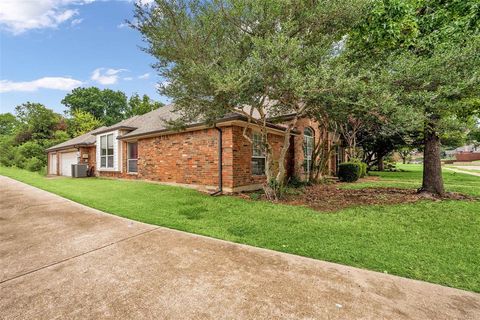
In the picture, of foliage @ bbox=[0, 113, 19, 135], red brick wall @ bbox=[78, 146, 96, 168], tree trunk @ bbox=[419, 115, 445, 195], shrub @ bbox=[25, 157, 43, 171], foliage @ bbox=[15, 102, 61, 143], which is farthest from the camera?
foliage @ bbox=[0, 113, 19, 135]

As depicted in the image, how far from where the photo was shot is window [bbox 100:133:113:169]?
15.2 m

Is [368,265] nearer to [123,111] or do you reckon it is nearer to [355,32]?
[355,32]

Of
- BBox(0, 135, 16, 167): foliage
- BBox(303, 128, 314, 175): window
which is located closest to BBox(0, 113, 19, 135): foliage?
BBox(0, 135, 16, 167): foliage

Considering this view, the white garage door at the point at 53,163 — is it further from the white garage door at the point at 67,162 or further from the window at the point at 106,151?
the window at the point at 106,151

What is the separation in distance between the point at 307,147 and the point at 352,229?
9.44 m

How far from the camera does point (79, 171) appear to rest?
16.4 metres

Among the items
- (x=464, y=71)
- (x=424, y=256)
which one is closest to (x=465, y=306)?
(x=424, y=256)

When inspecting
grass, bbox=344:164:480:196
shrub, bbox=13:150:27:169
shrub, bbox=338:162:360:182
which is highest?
shrub, bbox=13:150:27:169

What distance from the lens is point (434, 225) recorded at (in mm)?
4945

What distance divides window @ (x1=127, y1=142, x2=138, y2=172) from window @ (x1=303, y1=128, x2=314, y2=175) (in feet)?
33.6

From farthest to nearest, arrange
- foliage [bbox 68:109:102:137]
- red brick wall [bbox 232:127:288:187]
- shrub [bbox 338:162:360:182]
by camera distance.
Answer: foliage [bbox 68:109:102:137] < shrub [bbox 338:162:360:182] < red brick wall [bbox 232:127:288:187]

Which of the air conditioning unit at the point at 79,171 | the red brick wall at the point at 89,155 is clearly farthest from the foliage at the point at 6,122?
the air conditioning unit at the point at 79,171

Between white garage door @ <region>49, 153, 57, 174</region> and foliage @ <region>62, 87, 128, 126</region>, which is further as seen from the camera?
foliage @ <region>62, 87, 128, 126</region>

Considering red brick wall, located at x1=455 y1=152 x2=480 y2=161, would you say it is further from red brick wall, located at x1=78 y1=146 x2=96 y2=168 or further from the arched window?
red brick wall, located at x1=78 y1=146 x2=96 y2=168
